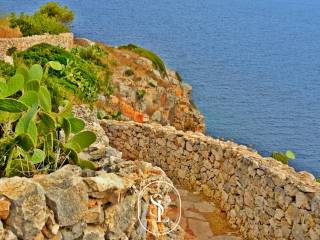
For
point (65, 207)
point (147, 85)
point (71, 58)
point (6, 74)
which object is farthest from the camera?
point (147, 85)

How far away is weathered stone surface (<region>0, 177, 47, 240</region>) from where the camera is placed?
5.21m

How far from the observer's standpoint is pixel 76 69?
22656 mm

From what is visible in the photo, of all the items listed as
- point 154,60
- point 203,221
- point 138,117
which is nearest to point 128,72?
point 138,117

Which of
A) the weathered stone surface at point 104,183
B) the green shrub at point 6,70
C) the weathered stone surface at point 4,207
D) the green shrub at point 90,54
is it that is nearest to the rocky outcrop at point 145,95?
the green shrub at point 90,54

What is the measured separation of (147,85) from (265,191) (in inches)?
748

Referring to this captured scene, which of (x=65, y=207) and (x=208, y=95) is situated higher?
(x=208, y=95)

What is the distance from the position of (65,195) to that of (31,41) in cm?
2349

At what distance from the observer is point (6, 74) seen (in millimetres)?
17266

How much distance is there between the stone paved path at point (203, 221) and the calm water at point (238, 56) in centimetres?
2874

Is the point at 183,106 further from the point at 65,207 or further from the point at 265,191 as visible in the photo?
the point at 65,207

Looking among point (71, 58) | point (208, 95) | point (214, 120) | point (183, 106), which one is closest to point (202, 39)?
point (208, 95)

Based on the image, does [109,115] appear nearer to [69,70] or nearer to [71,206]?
[69,70]

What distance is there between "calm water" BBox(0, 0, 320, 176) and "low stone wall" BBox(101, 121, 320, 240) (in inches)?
1078

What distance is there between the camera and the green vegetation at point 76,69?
20516 mm
